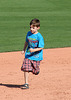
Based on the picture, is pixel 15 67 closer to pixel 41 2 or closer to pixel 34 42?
pixel 34 42

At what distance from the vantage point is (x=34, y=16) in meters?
22.3

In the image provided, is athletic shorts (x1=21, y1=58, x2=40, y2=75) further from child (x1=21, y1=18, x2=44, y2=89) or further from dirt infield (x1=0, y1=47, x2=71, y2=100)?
dirt infield (x1=0, y1=47, x2=71, y2=100)

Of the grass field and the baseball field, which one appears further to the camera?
the grass field

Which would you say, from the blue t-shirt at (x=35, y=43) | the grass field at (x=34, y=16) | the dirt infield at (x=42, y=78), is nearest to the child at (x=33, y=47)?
the blue t-shirt at (x=35, y=43)

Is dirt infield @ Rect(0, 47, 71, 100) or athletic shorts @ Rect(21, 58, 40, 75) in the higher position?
athletic shorts @ Rect(21, 58, 40, 75)

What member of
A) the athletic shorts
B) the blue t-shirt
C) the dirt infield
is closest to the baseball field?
the dirt infield

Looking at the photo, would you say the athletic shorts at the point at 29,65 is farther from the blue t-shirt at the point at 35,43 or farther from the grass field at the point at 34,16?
the grass field at the point at 34,16

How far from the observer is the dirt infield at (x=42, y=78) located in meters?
7.50

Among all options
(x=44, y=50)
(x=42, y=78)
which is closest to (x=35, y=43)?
(x=42, y=78)

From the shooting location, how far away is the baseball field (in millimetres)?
7864

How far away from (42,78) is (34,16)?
1360 cm

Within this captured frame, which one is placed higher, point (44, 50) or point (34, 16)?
point (34, 16)

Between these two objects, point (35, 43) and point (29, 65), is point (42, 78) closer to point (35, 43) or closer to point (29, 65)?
point (29, 65)

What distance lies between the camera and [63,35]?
55.8 ft
